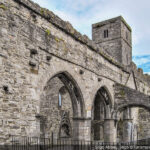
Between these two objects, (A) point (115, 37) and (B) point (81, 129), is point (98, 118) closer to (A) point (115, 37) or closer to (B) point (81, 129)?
(B) point (81, 129)

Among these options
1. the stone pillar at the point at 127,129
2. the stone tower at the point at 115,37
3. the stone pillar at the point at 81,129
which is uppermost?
the stone tower at the point at 115,37

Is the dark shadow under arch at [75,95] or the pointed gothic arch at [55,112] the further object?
the pointed gothic arch at [55,112]

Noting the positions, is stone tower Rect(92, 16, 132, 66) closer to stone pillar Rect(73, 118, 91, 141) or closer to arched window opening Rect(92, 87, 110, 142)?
arched window opening Rect(92, 87, 110, 142)

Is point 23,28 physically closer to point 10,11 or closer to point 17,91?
point 10,11

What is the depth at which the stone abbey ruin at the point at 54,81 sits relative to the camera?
5.77 m

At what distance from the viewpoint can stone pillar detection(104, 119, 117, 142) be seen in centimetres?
1097

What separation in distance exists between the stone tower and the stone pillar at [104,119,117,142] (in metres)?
9.47

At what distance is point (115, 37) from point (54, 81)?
9305 millimetres

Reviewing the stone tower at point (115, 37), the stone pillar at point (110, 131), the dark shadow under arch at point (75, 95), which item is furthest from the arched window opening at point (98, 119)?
the stone tower at point (115, 37)

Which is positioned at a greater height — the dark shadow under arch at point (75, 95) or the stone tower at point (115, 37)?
the stone tower at point (115, 37)

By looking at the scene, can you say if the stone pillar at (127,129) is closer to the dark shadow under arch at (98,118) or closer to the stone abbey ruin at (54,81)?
the stone abbey ruin at (54,81)

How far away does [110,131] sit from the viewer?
11055 millimetres

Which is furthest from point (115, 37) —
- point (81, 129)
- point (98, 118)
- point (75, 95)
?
point (81, 129)

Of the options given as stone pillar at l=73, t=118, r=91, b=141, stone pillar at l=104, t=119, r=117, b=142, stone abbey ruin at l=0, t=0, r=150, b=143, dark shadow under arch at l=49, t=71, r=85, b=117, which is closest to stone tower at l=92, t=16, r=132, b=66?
stone abbey ruin at l=0, t=0, r=150, b=143
